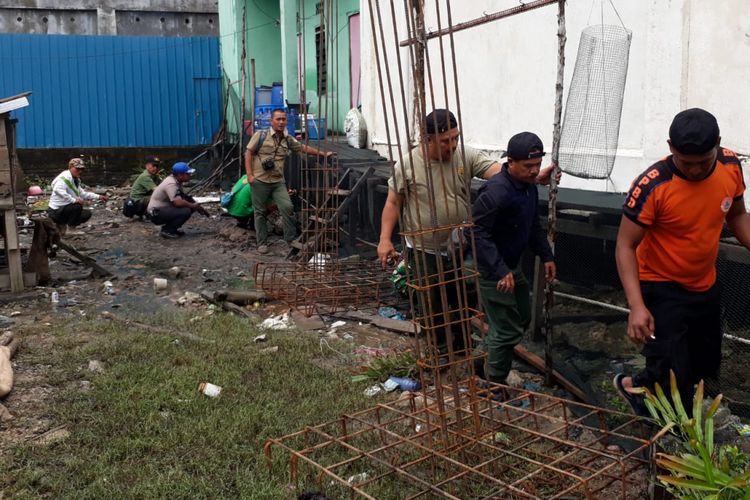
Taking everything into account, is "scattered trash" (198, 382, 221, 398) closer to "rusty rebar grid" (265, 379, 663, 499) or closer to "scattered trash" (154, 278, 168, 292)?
"rusty rebar grid" (265, 379, 663, 499)

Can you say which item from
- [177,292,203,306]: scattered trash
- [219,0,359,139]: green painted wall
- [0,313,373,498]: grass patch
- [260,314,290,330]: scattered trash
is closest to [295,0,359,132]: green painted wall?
[219,0,359,139]: green painted wall

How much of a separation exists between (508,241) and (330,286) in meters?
3.24

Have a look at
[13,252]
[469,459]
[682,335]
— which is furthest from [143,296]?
[682,335]

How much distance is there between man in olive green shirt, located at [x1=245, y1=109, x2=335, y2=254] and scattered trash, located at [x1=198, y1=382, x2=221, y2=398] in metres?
5.15

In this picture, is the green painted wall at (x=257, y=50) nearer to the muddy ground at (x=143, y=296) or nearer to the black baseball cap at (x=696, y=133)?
the muddy ground at (x=143, y=296)

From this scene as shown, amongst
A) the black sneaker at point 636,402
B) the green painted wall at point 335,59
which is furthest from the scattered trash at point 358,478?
the green painted wall at point 335,59

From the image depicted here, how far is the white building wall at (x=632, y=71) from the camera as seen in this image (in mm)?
5016

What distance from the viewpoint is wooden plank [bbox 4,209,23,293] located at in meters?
7.51

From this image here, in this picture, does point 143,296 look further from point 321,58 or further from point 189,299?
point 321,58

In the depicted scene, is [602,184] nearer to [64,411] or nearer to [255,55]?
[64,411]

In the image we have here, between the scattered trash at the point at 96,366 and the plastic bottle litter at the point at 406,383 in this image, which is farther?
the scattered trash at the point at 96,366

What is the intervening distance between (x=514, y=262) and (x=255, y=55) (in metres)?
14.6

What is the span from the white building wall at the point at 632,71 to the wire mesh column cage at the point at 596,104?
0.62 m

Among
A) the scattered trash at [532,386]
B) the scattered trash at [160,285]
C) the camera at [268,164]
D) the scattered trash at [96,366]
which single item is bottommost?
the scattered trash at [532,386]
